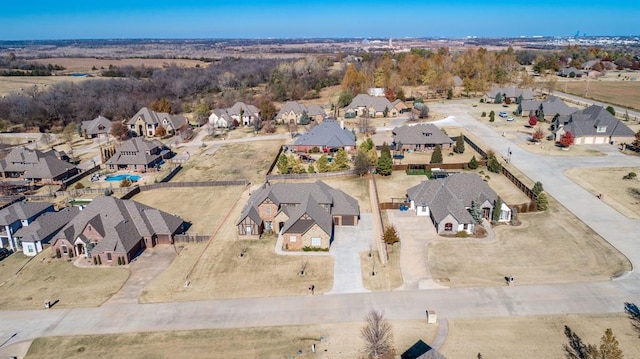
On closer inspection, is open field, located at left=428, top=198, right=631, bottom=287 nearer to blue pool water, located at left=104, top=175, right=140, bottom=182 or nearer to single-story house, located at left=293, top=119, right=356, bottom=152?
single-story house, located at left=293, top=119, right=356, bottom=152

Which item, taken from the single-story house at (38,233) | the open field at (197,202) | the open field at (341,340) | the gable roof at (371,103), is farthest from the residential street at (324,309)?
the gable roof at (371,103)

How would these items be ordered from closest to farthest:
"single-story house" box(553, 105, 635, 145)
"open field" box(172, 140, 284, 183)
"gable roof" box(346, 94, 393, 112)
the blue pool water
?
"open field" box(172, 140, 284, 183) < the blue pool water < "single-story house" box(553, 105, 635, 145) < "gable roof" box(346, 94, 393, 112)

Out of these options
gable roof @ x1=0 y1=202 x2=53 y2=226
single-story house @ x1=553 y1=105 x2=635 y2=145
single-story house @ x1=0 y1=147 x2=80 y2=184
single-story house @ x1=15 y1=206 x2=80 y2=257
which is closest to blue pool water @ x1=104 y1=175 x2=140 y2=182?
single-story house @ x1=0 y1=147 x2=80 y2=184

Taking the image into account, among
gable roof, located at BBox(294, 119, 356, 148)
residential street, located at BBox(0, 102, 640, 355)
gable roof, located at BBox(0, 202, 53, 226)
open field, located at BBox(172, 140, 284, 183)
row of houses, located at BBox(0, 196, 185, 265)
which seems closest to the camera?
residential street, located at BBox(0, 102, 640, 355)

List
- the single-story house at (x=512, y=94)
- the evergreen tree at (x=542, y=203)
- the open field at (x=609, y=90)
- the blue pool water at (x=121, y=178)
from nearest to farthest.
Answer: the evergreen tree at (x=542, y=203), the blue pool water at (x=121, y=178), the open field at (x=609, y=90), the single-story house at (x=512, y=94)

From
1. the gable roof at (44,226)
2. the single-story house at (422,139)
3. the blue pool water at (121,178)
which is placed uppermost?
the single-story house at (422,139)

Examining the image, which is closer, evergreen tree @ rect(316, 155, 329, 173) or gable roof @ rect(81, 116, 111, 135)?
evergreen tree @ rect(316, 155, 329, 173)

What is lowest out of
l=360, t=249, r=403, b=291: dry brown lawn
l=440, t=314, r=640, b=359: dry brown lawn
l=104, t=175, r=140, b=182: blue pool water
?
l=440, t=314, r=640, b=359: dry brown lawn

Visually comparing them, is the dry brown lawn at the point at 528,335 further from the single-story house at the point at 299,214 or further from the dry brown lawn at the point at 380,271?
the single-story house at the point at 299,214
